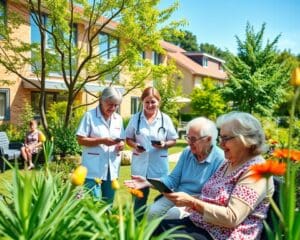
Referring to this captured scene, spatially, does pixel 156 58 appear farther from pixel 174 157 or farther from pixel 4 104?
pixel 174 157

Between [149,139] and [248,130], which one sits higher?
[248,130]

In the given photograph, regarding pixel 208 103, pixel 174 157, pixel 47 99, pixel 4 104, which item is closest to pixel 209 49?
pixel 208 103

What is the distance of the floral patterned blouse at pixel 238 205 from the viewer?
276cm

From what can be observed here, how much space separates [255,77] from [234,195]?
21660 mm

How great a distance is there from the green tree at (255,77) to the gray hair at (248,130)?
21030 millimetres

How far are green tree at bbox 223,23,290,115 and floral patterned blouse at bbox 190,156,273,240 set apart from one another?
69.1 ft

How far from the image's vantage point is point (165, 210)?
11.6ft

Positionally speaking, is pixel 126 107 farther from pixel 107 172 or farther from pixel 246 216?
pixel 246 216

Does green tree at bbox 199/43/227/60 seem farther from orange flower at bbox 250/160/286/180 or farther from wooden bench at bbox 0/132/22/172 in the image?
orange flower at bbox 250/160/286/180

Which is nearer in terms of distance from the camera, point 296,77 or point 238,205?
point 296,77

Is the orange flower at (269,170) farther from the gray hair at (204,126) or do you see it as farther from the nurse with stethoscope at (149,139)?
the nurse with stethoscope at (149,139)

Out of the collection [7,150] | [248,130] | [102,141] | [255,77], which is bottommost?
[7,150]

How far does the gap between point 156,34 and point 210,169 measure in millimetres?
10188

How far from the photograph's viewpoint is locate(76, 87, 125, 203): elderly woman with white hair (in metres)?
4.70
